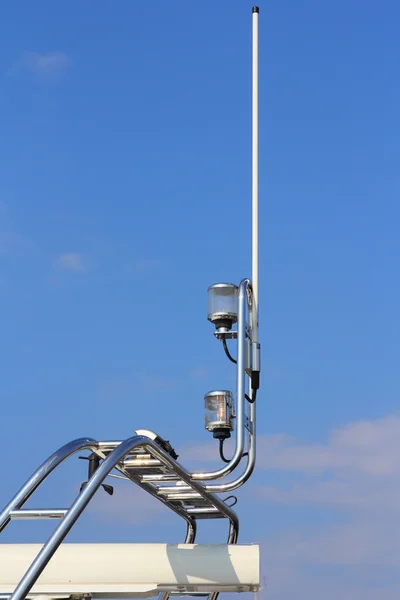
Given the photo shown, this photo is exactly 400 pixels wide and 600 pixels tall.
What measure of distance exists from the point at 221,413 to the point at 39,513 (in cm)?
137

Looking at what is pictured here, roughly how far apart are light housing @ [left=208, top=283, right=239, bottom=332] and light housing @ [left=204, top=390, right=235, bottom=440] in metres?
0.41

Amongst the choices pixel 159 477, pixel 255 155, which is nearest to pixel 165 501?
pixel 159 477

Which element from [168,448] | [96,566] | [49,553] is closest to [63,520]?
[49,553]

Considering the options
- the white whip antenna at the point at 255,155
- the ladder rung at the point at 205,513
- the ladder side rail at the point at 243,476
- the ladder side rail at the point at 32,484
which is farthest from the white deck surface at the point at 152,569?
the white whip antenna at the point at 255,155

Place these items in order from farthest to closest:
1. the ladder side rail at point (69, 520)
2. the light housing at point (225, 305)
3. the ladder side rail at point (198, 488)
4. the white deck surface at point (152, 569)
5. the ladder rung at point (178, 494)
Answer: the ladder rung at point (178, 494)
the light housing at point (225, 305)
the white deck surface at point (152, 569)
the ladder side rail at point (198, 488)
the ladder side rail at point (69, 520)

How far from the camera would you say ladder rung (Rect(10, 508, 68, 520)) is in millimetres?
4414

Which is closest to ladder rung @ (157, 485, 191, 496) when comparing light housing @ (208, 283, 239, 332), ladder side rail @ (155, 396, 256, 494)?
ladder side rail @ (155, 396, 256, 494)

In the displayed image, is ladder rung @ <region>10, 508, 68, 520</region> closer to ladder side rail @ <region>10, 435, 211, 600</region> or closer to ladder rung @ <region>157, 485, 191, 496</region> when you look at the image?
ladder side rail @ <region>10, 435, 211, 600</region>

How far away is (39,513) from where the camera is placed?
4.45 m

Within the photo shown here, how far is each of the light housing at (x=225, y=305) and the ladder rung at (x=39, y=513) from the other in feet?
5.47

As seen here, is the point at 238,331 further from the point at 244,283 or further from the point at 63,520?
the point at 63,520

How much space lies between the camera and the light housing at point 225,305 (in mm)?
5648

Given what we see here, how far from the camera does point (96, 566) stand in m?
5.52

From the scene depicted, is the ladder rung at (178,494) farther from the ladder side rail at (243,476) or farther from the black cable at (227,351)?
the black cable at (227,351)
